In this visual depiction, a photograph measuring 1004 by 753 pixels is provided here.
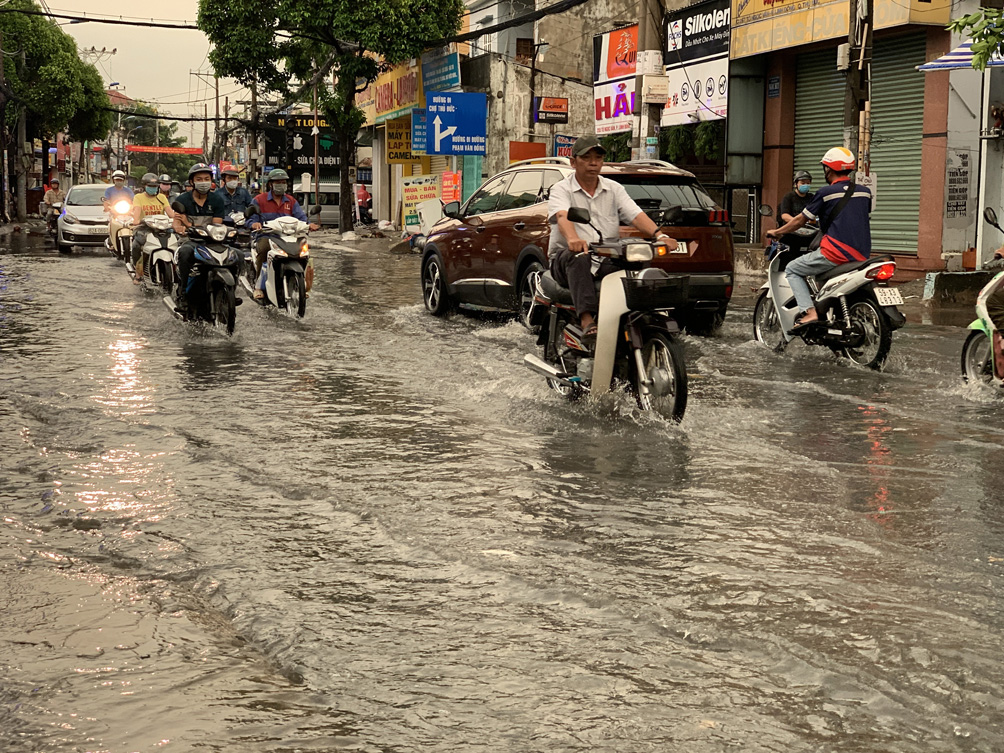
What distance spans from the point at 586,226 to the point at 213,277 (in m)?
5.16

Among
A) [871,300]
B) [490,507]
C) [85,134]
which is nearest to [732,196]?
[871,300]

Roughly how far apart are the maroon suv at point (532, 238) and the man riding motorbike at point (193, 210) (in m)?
2.55

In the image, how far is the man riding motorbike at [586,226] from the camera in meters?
8.20

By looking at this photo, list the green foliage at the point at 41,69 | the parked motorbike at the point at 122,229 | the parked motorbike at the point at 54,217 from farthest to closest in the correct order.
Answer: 1. the green foliage at the point at 41,69
2. the parked motorbike at the point at 54,217
3. the parked motorbike at the point at 122,229

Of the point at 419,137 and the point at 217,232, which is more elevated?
the point at 419,137

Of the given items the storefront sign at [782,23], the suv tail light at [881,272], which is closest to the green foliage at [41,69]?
the storefront sign at [782,23]

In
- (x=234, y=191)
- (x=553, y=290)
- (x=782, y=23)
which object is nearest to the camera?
(x=553, y=290)

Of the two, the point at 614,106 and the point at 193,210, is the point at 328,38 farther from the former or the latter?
the point at 193,210

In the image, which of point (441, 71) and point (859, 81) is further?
point (441, 71)

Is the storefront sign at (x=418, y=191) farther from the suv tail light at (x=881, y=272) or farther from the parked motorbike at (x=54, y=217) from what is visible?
the suv tail light at (x=881, y=272)

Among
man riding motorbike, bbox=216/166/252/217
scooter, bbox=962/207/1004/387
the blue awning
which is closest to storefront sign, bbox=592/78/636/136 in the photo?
the blue awning

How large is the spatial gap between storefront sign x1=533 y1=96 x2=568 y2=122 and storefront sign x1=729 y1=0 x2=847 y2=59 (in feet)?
21.7

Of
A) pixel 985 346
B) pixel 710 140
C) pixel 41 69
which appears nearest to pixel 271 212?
pixel 985 346

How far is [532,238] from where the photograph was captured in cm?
1310
